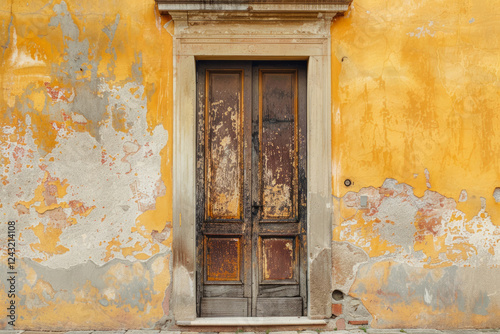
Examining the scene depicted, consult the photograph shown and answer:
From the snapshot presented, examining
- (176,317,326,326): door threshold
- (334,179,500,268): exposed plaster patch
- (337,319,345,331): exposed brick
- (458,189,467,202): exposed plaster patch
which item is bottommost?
(337,319,345,331): exposed brick

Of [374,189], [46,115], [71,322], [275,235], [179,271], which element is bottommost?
[71,322]

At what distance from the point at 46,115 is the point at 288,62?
2.29 m

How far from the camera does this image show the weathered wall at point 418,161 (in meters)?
3.40

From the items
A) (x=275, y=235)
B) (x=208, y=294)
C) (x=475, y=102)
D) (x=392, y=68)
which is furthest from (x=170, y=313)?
(x=475, y=102)

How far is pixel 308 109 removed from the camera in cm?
344

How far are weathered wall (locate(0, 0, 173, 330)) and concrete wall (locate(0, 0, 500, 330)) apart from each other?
0.01 m

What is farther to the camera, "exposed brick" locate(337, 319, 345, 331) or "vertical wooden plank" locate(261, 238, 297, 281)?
"vertical wooden plank" locate(261, 238, 297, 281)

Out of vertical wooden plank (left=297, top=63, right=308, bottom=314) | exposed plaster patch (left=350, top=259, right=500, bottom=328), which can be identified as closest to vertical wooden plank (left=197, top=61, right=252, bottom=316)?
vertical wooden plank (left=297, top=63, right=308, bottom=314)

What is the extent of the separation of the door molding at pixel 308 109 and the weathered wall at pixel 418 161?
120 millimetres

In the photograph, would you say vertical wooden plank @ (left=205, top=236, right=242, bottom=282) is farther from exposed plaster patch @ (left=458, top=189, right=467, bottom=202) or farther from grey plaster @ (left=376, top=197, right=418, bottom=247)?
exposed plaster patch @ (left=458, top=189, right=467, bottom=202)

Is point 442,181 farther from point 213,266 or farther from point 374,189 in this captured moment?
point 213,266

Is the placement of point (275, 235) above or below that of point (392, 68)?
below

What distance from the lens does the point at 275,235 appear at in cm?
353

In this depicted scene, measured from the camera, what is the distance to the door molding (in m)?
3.38
